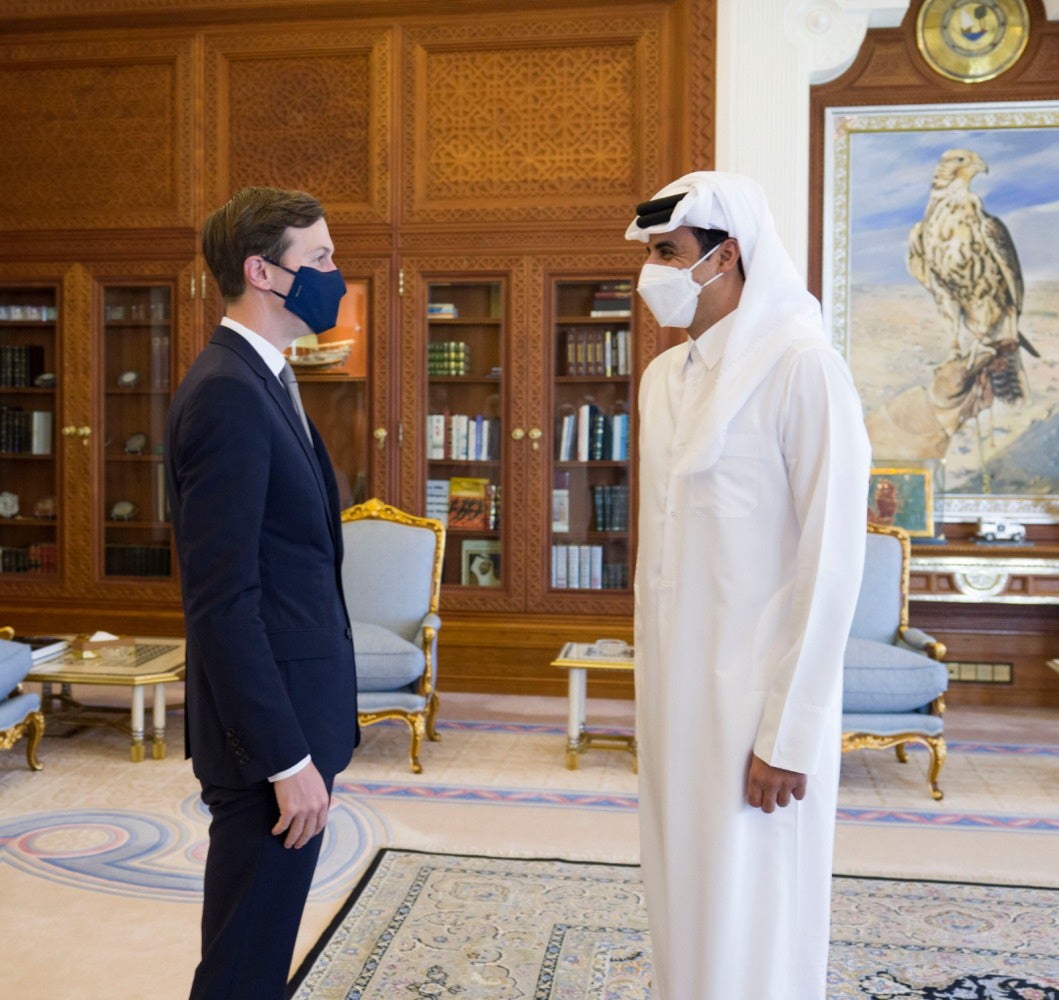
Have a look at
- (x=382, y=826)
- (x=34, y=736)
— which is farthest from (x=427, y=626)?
(x=34, y=736)

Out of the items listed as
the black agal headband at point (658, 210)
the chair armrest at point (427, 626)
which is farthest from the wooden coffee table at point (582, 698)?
the black agal headband at point (658, 210)

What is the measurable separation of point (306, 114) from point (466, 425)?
6.22 feet

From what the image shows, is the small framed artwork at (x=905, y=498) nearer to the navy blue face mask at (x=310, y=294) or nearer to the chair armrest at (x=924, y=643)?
the chair armrest at (x=924, y=643)

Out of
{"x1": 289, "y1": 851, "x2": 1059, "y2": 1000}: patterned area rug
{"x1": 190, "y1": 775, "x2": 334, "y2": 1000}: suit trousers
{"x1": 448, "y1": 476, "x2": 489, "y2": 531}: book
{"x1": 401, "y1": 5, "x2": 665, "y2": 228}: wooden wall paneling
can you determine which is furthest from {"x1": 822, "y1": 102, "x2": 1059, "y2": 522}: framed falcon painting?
{"x1": 190, "y1": 775, "x2": 334, "y2": 1000}: suit trousers

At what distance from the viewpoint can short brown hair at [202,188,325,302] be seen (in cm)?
171

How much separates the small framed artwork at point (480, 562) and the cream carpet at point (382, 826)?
3.14 ft

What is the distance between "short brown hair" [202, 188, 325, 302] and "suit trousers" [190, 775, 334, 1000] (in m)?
0.79

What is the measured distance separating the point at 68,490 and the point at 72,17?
8.54 feet

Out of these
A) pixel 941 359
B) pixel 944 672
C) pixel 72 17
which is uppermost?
pixel 72 17

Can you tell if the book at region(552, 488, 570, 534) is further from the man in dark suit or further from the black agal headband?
the man in dark suit

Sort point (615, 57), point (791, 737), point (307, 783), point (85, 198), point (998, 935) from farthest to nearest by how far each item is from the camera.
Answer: point (85, 198) → point (615, 57) → point (998, 935) → point (791, 737) → point (307, 783)

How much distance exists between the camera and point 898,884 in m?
3.29

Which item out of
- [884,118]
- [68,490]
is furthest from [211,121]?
[884,118]

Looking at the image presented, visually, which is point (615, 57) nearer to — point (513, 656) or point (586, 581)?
point (586, 581)
